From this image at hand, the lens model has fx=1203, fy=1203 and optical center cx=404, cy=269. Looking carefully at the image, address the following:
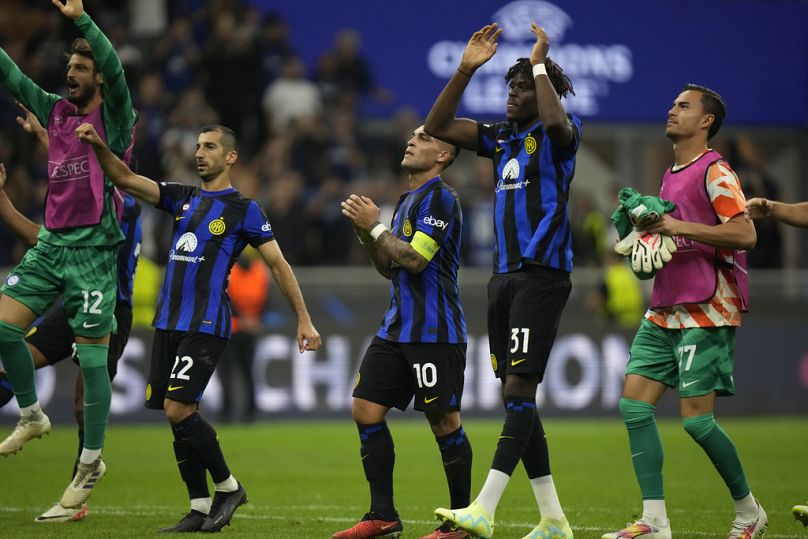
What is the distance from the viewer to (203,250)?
7316mm

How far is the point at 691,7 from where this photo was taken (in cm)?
2041

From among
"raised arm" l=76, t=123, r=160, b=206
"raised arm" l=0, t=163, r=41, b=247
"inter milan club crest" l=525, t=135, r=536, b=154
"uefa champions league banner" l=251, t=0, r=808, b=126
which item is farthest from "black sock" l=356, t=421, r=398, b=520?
"uefa champions league banner" l=251, t=0, r=808, b=126

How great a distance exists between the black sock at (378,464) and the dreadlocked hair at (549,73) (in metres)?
2.16

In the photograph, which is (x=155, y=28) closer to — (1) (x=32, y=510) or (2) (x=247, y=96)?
(2) (x=247, y=96)

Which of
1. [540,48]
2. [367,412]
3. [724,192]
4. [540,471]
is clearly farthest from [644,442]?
[540,48]

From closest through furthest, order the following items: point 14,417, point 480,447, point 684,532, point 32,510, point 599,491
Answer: point 684,532 → point 32,510 → point 599,491 → point 480,447 → point 14,417

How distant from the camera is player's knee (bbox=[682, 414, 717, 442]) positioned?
21.8 ft

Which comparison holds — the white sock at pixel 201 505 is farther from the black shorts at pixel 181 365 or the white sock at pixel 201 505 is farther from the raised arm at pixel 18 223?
the raised arm at pixel 18 223

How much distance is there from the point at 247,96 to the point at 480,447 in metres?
8.44

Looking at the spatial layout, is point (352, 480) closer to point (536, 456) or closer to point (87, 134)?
point (536, 456)

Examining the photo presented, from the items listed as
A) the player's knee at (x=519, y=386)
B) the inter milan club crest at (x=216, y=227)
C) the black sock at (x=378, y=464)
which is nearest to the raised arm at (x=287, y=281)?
the inter milan club crest at (x=216, y=227)

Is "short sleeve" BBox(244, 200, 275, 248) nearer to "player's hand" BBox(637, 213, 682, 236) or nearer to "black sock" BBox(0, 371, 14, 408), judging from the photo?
"black sock" BBox(0, 371, 14, 408)

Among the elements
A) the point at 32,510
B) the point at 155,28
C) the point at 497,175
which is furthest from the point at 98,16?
the point at 497,175

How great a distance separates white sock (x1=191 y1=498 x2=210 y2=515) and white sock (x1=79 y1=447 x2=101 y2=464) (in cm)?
79
